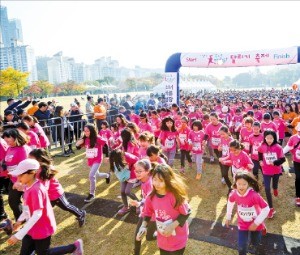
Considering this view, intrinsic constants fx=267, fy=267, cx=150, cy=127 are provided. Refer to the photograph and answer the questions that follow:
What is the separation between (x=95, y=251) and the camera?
15.2ft

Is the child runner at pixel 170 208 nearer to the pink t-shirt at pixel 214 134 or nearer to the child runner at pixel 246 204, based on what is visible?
the child runner at pixel 246 204

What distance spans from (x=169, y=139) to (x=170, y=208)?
4.81m

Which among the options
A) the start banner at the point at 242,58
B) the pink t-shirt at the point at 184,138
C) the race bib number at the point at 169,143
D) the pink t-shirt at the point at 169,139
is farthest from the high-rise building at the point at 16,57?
the race bib number at the point at 169,143

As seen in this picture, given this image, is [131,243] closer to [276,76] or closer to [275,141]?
[275,141]

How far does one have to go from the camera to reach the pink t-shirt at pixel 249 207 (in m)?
3.70

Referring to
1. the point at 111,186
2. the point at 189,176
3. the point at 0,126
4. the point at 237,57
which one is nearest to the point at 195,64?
the point at 237,57

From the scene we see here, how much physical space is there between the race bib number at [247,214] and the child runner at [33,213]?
102 inches

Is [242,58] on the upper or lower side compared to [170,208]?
upper

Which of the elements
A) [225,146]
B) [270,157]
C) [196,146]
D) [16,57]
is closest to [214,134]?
[196,146]

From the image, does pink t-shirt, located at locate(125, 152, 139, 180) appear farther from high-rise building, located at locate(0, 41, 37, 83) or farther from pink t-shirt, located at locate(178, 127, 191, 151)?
high-rise building, located at locate(0, 41, 37, 83)

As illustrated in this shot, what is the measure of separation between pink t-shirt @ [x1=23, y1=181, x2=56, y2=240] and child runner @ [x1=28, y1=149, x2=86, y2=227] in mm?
692

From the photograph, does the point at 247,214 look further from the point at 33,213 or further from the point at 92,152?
the point at 92,152

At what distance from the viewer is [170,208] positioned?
3076 mm

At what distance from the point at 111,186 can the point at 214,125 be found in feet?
11.7
